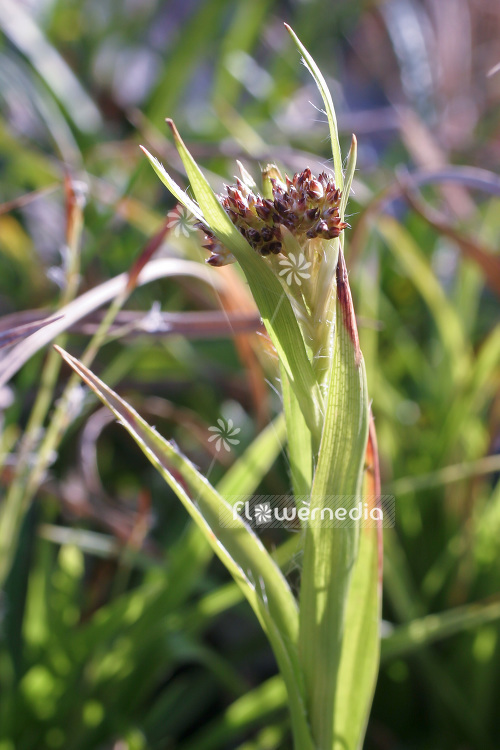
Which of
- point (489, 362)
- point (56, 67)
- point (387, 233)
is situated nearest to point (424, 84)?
point (56, 67)

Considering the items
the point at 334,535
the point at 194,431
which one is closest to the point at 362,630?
the point at 334,535

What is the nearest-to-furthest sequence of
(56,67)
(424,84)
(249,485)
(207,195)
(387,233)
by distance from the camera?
(207,195) < (249,485) < (387,233) < (56,67) < (424,84)

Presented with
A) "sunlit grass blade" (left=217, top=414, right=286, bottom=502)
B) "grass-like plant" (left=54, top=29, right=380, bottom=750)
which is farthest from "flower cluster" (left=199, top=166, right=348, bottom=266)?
"sunlit grass blade" (left=217, top=414, right=286, bottom=502)

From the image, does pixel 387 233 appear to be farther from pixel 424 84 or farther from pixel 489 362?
pixel 424 84

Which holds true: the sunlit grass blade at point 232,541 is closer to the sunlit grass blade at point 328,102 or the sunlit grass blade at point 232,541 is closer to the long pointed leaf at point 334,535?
the long pointed leaf at point 334,535

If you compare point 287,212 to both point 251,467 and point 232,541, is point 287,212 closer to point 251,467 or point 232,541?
point 232,541

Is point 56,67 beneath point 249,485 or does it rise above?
above
